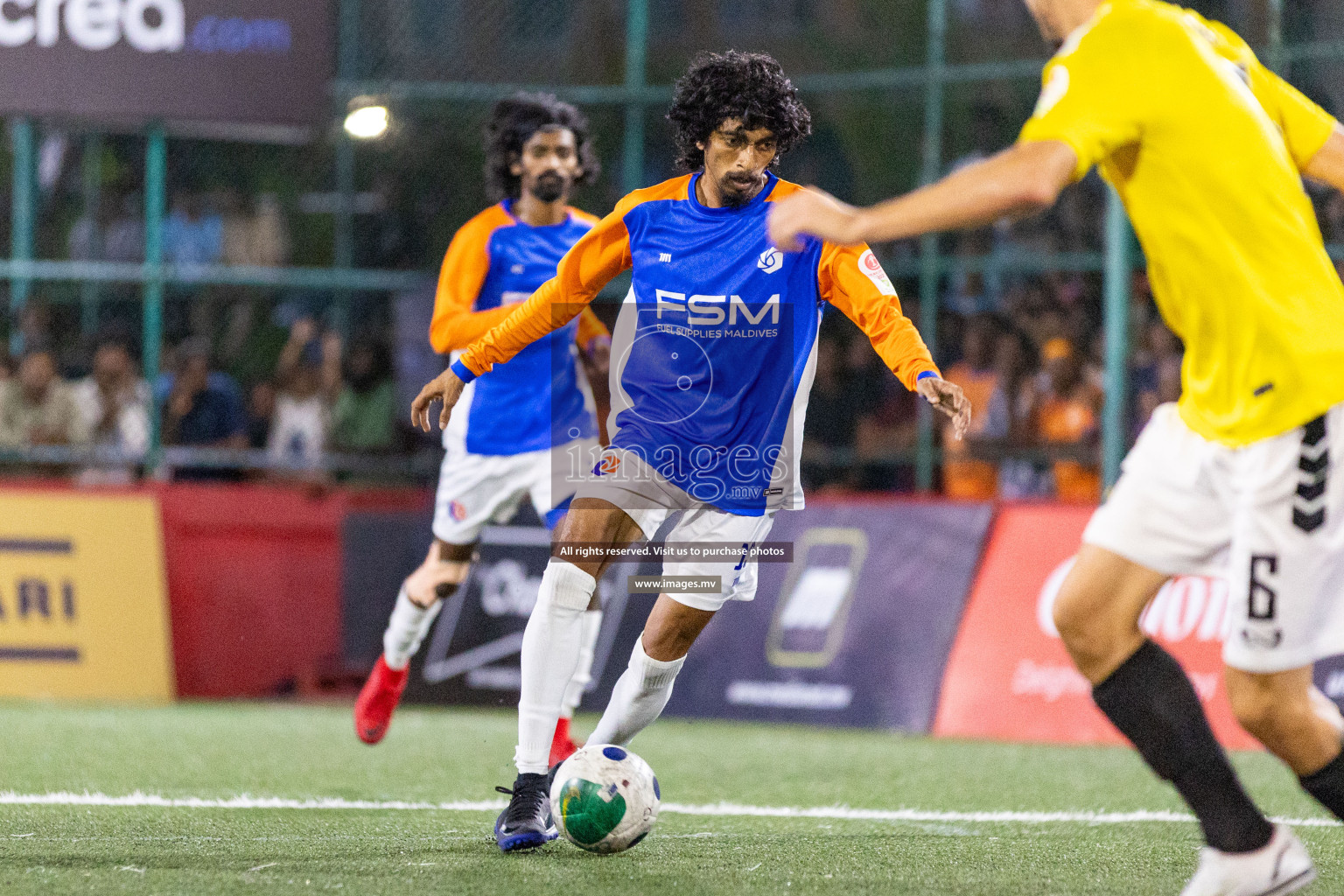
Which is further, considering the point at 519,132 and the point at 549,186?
the point at 519,132

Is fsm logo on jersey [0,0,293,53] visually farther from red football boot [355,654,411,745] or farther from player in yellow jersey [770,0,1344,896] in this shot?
player in yellow jersey [770,0,1344,896]

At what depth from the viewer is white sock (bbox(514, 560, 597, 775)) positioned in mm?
4734

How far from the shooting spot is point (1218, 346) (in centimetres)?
345

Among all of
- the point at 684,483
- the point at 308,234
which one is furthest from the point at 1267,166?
the point at 308,234

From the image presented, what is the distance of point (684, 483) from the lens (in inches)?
195

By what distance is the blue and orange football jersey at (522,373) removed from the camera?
6734 millimetres

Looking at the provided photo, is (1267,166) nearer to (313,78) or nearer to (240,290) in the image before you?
(313,78)

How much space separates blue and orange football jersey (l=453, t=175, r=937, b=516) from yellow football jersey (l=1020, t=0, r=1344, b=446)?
1.47 m

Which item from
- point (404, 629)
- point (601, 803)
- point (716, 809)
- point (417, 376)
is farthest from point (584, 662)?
point (417, 376)

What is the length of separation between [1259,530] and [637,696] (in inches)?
83.5

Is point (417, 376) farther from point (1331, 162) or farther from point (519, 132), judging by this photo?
point (1331, 162)

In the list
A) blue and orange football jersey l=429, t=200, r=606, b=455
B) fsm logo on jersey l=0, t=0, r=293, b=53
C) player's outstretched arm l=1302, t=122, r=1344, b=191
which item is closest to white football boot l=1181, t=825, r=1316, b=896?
player's outstretched arm l=1302, t=122, r=1344, b=191

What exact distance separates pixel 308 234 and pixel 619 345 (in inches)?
273

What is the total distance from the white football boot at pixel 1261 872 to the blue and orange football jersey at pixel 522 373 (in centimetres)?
374
